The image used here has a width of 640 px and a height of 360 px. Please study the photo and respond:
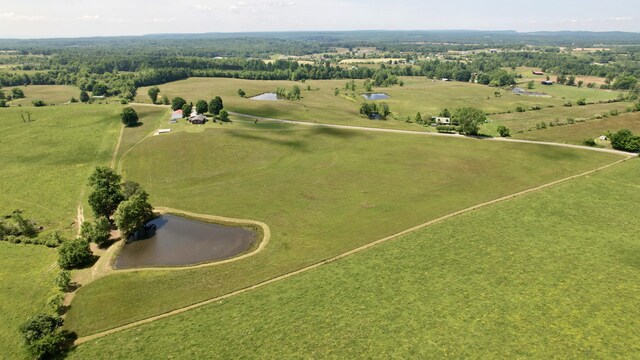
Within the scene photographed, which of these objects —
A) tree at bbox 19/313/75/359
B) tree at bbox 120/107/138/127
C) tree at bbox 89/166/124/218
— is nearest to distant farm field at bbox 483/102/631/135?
tree at bbox 89/166/124/218

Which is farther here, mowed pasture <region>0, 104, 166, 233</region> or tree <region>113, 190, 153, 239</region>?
mowed pasture <region>0, 104, 166, 233</region>

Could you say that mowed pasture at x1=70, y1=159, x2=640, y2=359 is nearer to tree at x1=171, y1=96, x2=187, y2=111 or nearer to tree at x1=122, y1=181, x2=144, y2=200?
tree at x1=122, y1=181, x2=144, y2=200

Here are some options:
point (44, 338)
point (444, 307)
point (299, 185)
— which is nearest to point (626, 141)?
point (444, 307)

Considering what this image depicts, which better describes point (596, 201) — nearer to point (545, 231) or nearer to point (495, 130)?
point (545, 231)

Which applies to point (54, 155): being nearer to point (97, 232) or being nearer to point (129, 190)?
point (129, 190)

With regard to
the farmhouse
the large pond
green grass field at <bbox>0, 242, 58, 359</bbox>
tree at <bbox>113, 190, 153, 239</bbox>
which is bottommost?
green grass field at <bbox>0, 242, 58, 359</bbox>

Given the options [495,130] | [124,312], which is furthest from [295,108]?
[124,312]

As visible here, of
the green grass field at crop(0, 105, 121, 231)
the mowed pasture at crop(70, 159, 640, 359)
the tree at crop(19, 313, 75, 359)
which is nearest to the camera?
the tree at crop(19, 313, 75, 359)
